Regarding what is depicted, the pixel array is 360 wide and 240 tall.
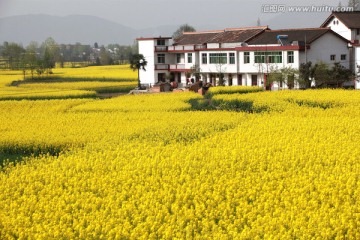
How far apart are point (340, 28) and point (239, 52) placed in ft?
29.4

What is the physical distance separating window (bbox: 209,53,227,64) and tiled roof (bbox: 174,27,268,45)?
1.29 m

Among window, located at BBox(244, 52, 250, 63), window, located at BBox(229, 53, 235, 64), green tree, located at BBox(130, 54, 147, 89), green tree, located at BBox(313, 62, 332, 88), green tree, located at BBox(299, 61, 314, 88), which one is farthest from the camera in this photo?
green tree, located at BBox(130, 54, 147, 89)

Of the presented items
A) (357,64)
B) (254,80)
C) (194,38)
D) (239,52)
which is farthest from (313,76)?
(194,38)

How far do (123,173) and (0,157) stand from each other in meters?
8.10

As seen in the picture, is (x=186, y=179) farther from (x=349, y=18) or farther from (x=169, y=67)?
(x=169, y=67)

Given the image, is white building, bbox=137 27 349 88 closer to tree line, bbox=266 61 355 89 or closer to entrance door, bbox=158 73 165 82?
entrance door, bbox=158 73 165 82

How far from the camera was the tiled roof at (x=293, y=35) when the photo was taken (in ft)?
177

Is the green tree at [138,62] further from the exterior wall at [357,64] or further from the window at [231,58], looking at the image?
the exterior wall at [357,64]

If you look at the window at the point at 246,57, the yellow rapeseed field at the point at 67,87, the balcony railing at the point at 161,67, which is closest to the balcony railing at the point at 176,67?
the balcony railing at the point at 161,67

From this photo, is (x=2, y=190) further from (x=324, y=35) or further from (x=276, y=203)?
(x=324, y=35)

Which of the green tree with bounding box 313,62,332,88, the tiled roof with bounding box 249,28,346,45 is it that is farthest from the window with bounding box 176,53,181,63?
the green tree with bounding box 313,62,332,88

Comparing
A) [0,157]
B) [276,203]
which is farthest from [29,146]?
[276,203]

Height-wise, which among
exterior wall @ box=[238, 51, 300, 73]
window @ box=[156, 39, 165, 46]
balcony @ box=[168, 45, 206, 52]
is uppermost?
window @ box=[156, 39, 165, 46]

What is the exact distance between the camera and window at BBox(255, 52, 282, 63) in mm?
54844
